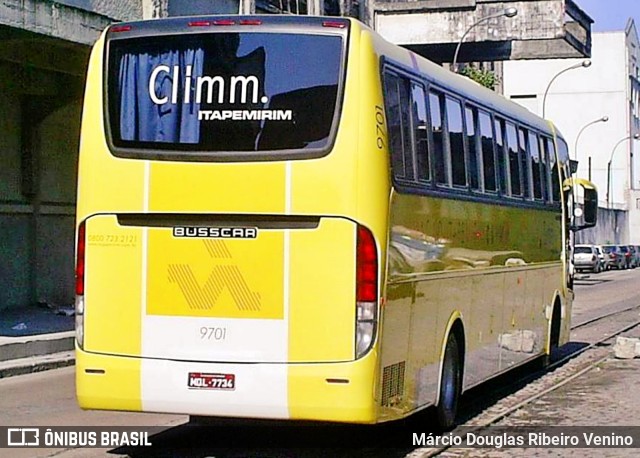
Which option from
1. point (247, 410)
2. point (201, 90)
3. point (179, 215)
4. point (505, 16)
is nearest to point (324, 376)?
point (247, 410)

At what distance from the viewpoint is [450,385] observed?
1115 cm

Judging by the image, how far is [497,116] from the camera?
1299cm

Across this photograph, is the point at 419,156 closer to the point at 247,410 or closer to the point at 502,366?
the point at 247,410

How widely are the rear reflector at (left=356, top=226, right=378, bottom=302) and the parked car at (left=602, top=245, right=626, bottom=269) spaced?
59.7 meters

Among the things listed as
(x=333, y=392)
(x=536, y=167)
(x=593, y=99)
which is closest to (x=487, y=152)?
(x=536, y=167)

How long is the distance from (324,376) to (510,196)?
18.0 feet

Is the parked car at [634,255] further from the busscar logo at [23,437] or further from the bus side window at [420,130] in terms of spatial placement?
the busscar logo at [23,437]

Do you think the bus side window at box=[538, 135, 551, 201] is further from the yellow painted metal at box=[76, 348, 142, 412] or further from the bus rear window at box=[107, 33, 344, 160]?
the yellow painted metal at box=[76, 348, 142, 412]

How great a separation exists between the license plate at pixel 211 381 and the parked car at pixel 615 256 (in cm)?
5992

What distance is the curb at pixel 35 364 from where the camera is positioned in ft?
50.2

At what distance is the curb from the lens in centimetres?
1529

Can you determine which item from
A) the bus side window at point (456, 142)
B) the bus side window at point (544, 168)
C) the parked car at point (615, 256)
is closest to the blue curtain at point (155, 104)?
the bus side window at point (456, 142)

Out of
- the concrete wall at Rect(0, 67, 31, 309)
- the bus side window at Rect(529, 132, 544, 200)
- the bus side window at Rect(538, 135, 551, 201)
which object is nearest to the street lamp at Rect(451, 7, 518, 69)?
the concrete wall at Rect(0, 67, 31, 309)

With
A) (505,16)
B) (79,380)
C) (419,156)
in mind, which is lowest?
(79,380)
